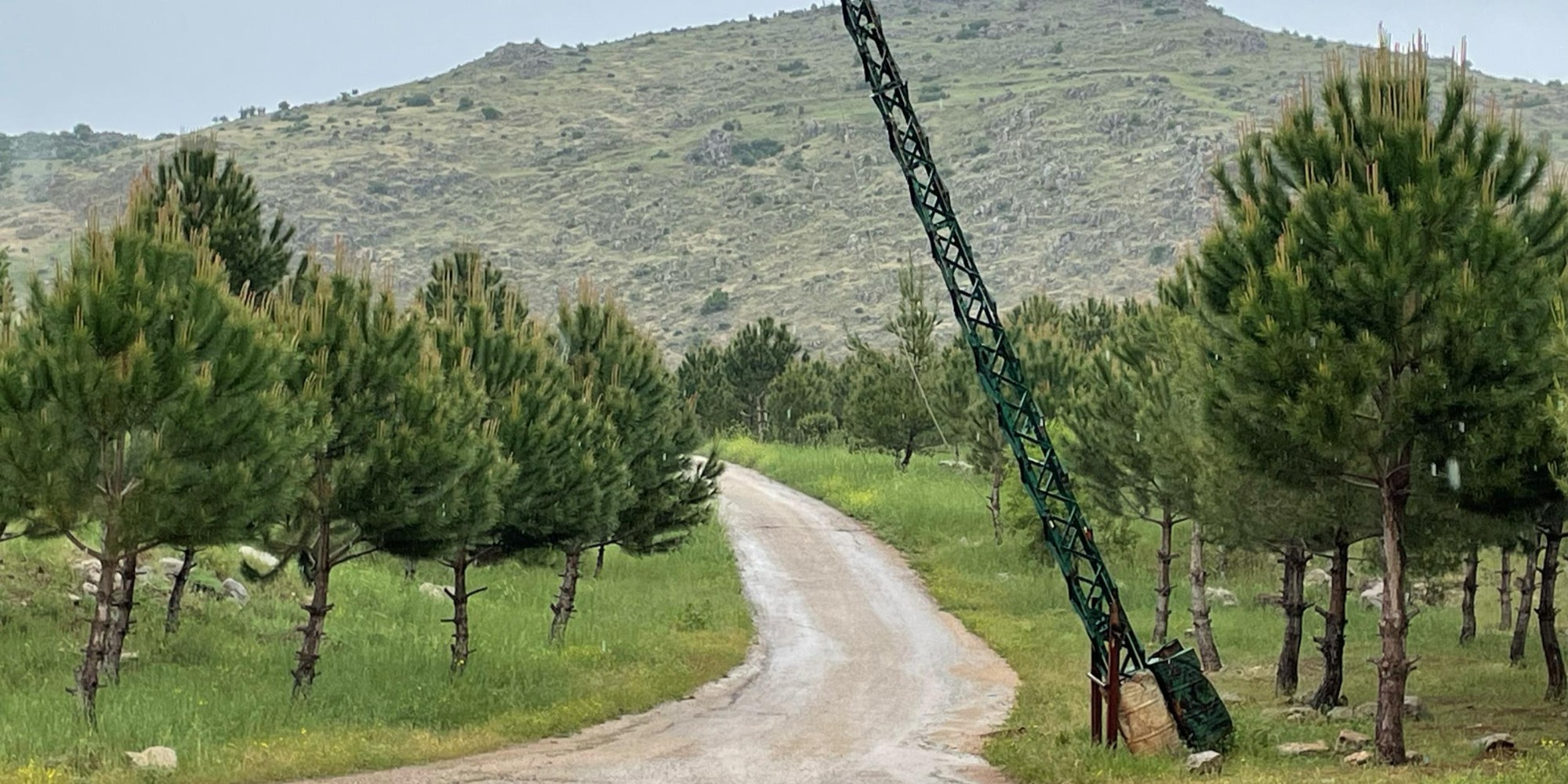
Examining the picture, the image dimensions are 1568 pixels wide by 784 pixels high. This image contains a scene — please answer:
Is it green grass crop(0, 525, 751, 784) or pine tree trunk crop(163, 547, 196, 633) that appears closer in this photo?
green grass crop(0, 525, 751, 784)

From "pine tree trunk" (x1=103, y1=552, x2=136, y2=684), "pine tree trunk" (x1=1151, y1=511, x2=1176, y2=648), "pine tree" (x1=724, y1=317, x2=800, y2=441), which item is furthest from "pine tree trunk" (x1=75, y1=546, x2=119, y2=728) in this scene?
"pine tree" (x1=724, y1=317, x2=800, y2=441)

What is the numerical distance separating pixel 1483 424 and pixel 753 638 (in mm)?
18306

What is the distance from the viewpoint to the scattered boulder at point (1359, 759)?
16.7 meters

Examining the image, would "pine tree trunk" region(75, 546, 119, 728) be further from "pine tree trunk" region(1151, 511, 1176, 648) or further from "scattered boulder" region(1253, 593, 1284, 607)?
"scattered boulder" region(1253, 593, 1284, 607)

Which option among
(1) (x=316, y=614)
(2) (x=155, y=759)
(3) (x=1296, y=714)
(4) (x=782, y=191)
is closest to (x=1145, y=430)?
(3) (x=1296, y=714)

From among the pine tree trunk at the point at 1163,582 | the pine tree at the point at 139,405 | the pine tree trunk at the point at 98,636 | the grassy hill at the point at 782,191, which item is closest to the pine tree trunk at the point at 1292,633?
the pine tree trunk at the point at 1163,582

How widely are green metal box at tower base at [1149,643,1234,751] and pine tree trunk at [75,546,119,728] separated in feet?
42.7

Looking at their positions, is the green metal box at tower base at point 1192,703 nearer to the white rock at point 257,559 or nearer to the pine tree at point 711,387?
the white rock at point 257,559

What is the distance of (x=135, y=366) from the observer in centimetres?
1644

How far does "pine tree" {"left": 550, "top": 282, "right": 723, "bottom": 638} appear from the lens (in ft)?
100

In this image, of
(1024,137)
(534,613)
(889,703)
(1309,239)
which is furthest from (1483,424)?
(1024,137)

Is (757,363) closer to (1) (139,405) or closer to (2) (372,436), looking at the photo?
(2) (372,436)

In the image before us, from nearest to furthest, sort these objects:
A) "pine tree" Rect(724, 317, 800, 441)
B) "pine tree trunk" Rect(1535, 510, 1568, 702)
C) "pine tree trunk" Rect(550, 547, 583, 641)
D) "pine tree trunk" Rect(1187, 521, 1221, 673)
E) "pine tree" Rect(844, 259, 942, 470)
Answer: "pine tree trunk" Rect(1535, 510, 1568, 702), "pine tree trunk" Rect(1187, 521, 1221, 673), "pine tree trunk" Rect(550, 547, 583, 641), "pine tree" Rect(844, 259, 942, 470), "pine tree" Rect(724, 317, 800, 441)

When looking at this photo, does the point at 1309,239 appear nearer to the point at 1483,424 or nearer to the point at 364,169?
the point at 1483,424
